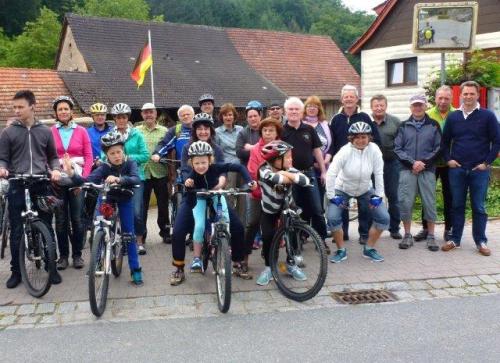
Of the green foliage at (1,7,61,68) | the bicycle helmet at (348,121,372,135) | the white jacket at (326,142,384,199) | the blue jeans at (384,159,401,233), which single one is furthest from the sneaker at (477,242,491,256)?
the green foliage at (1,7,61,68)

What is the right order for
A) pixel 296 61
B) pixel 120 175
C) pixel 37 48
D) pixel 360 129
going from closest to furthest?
pixel 120 175 < pixel 360 129 < pixel 296 61 < pixel 37 48

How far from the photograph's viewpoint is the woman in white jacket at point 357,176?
6.56m

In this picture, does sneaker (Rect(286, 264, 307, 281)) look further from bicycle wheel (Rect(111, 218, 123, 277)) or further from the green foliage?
the green foliage

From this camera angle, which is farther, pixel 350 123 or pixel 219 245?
pixel 350 123

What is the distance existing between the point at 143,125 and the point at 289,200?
10.1ft

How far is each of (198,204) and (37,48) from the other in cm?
3961

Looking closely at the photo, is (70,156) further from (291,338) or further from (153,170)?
(291,338)

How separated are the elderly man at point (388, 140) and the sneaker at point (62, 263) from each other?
4.44 m

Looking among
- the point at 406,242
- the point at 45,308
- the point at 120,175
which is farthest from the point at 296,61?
the point at 45,308

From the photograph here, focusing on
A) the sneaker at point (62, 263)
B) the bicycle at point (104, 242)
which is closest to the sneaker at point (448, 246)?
the bicycle at point (104, 242)

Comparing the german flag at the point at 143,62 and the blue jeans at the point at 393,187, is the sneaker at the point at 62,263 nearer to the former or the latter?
the blue jeans at the point at 393,187

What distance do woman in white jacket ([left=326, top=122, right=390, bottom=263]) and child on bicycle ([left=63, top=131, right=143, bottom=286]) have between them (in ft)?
7.72

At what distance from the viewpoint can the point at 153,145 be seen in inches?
300

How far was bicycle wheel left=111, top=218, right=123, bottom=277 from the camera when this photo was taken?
18.6ft
